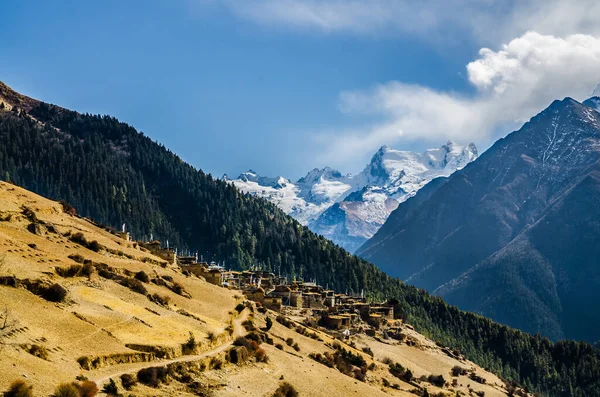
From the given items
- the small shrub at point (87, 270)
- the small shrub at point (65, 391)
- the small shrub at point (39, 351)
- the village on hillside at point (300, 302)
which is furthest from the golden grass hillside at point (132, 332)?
the village on hillside at point (300, 302)

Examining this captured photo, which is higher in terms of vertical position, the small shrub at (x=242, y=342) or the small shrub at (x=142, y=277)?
the small shrub at (x=142, y=277)

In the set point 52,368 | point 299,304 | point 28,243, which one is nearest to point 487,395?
point 299,304

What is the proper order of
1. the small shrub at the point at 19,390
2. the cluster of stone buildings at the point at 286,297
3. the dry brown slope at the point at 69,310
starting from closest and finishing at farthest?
1. the small shrub at the point at 19,390
2. the dry brown slope at the point at 69,310
3. the cluster of stone buildings at the point at 286,297

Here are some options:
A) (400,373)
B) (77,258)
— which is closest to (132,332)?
(77,258)

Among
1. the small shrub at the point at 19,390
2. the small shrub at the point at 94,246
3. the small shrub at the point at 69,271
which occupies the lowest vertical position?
the small shrub at the point at 19,390

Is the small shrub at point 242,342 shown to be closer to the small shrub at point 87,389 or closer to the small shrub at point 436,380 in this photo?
the small shrub at point 87,389

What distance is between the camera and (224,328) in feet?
215

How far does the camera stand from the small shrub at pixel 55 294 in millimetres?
50250

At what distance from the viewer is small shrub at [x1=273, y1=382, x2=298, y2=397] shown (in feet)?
179

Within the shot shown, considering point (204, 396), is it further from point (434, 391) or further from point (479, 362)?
point (479, 362)

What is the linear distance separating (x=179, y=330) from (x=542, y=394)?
561 feet

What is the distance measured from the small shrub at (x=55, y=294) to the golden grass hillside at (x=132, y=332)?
8cm

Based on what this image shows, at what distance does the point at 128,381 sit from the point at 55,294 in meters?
13.4

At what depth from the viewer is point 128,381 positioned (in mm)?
41188
